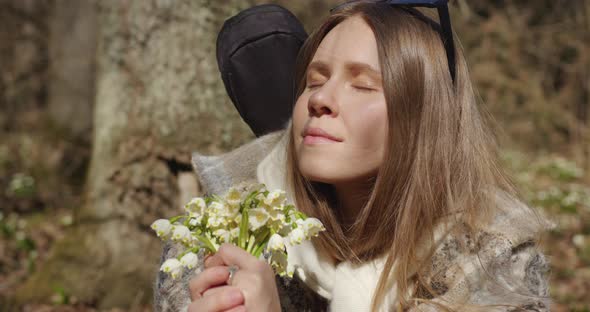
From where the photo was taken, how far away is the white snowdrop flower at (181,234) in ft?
4.92

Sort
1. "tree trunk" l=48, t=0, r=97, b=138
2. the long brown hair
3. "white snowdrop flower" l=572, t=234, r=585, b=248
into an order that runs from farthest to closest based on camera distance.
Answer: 1. "tree trunk" l=48, t=0, r=97, b=138
2. "white snowdrop flower" l=572, t=234, r=585, b=248
3. the long brown hair

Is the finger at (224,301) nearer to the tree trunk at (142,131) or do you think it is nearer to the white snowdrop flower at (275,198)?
the white snowdrop flower at (275,198)

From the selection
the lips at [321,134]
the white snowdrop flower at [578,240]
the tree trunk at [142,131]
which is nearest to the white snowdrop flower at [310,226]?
the lips at [321,134]

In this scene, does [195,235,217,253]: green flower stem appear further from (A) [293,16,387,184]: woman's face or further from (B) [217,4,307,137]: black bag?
(B) [217,4,307,137]: black bag

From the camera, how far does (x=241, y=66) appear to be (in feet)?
8.13

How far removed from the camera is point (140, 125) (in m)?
3.32

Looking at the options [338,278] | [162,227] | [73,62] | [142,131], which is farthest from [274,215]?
[73,62]

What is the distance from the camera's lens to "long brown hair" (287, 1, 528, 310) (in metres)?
1.88

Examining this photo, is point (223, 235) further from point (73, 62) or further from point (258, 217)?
point (73, 62)

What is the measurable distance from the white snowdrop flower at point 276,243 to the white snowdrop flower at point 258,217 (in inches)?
1.6

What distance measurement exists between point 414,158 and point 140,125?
1.80m

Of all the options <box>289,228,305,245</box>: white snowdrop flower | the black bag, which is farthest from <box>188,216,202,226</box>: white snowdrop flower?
the black bag

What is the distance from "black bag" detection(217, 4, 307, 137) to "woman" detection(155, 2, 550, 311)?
40 centimetres

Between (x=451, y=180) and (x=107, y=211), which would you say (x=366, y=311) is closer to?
(x=451, y=180)
